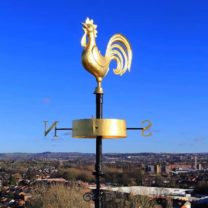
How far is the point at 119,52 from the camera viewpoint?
458 centimetres

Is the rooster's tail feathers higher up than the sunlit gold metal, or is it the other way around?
the rooster's tail feathers

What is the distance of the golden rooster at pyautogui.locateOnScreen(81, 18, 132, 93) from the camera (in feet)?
14.1

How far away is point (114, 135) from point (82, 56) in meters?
0.80

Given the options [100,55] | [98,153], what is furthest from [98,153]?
[100,55]

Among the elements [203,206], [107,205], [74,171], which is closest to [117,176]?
[74,171]

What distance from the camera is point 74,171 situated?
6962 cm

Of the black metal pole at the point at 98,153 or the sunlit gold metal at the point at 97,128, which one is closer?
the sunlit gold metal at the point at 97,128

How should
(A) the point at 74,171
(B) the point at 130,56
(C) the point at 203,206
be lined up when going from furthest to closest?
(A) the point at 74,171 → (C) the point at 203,206 → (B) the point at 130,56

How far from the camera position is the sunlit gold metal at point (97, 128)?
13.8 feet

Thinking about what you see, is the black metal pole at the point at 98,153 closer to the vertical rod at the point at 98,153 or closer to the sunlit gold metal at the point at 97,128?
the vertical rod at the point at 98,153

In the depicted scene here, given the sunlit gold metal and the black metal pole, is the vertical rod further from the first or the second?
the sunlit gold metal

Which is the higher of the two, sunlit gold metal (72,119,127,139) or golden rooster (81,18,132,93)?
golden rooster (81,18,132,93)

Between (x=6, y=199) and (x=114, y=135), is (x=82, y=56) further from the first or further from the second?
(x=6, y=199)

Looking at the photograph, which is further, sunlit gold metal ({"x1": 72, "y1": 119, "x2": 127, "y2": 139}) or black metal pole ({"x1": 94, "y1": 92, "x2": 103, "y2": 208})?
black metal pole ({"x1": 94, "y1": 92, "x2": 103, "y2": 208})
